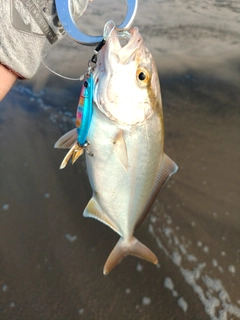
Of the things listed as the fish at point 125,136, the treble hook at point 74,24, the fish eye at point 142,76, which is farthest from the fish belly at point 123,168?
the treble hook at point 74,24

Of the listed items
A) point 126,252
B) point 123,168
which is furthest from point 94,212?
point 123,168

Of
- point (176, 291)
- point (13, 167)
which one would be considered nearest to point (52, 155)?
point (13, 167)

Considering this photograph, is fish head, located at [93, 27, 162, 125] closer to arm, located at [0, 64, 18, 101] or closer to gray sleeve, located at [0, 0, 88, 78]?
gray sleeve, located at [0, 0, 88, 78]

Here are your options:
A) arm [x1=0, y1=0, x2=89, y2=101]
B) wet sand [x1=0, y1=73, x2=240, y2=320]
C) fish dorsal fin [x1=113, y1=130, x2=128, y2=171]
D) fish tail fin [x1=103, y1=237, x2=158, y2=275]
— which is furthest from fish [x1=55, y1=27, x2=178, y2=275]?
wet sand [x1=0, y1=73, x2=240, y2=320]

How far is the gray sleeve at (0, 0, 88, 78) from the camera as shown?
5.16 feet

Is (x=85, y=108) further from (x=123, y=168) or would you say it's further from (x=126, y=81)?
(x=123, y=168)

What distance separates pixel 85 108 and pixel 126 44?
14.6 inches

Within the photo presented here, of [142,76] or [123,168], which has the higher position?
[142,76]

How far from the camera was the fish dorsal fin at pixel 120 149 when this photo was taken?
1.66m

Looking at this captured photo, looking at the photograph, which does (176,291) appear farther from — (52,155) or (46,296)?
(52,155)

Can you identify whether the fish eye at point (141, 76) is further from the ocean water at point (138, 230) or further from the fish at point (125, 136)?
the ocean water at point (138, 230)

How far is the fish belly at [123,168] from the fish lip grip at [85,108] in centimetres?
8

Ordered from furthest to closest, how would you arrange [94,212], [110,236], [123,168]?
[110,236] < [94,212] < [123,168]

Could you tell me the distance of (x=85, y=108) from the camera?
4.98ft
